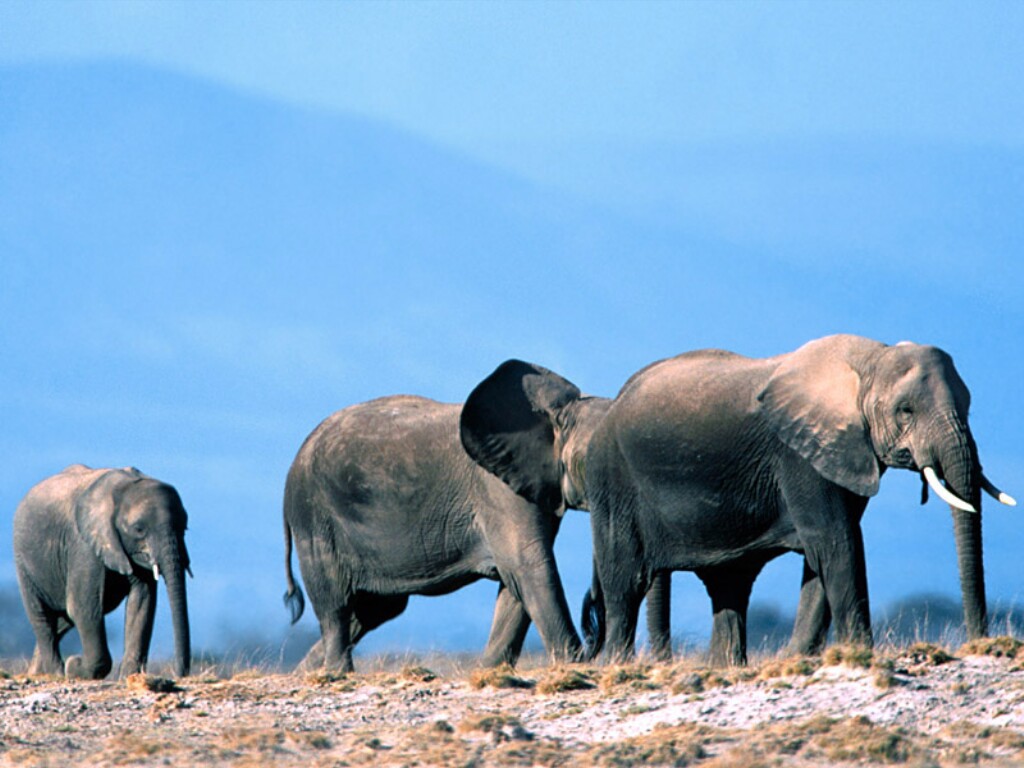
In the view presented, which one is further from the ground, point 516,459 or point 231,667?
point 516,459

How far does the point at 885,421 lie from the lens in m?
21.6

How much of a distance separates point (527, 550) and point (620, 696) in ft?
16.8

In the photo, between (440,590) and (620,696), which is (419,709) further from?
(440,590)

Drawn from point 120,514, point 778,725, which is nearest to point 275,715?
point 778,725

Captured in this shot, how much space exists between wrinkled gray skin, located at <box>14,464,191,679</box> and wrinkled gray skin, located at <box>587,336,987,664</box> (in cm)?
795

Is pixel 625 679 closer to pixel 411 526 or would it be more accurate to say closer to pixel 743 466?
pixel 743 466

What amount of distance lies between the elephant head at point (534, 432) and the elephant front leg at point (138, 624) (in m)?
7.70

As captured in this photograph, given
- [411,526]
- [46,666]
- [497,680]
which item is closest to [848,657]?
[497,680]

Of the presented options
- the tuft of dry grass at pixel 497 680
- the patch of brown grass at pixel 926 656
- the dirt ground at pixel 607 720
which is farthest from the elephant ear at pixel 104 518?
the patch of brown grass at pixel 926 656

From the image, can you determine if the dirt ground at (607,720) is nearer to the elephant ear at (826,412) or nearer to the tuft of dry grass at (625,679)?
the tuft of dry grass at (625,679)

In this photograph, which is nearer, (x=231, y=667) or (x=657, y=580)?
(x=657, y=580)

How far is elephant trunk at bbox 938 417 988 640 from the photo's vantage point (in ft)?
68.6

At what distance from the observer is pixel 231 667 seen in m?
28.0

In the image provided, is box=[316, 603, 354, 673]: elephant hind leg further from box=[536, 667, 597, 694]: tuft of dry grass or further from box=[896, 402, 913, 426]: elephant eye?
box=[896, 402, 913, 426]: elephant eye
